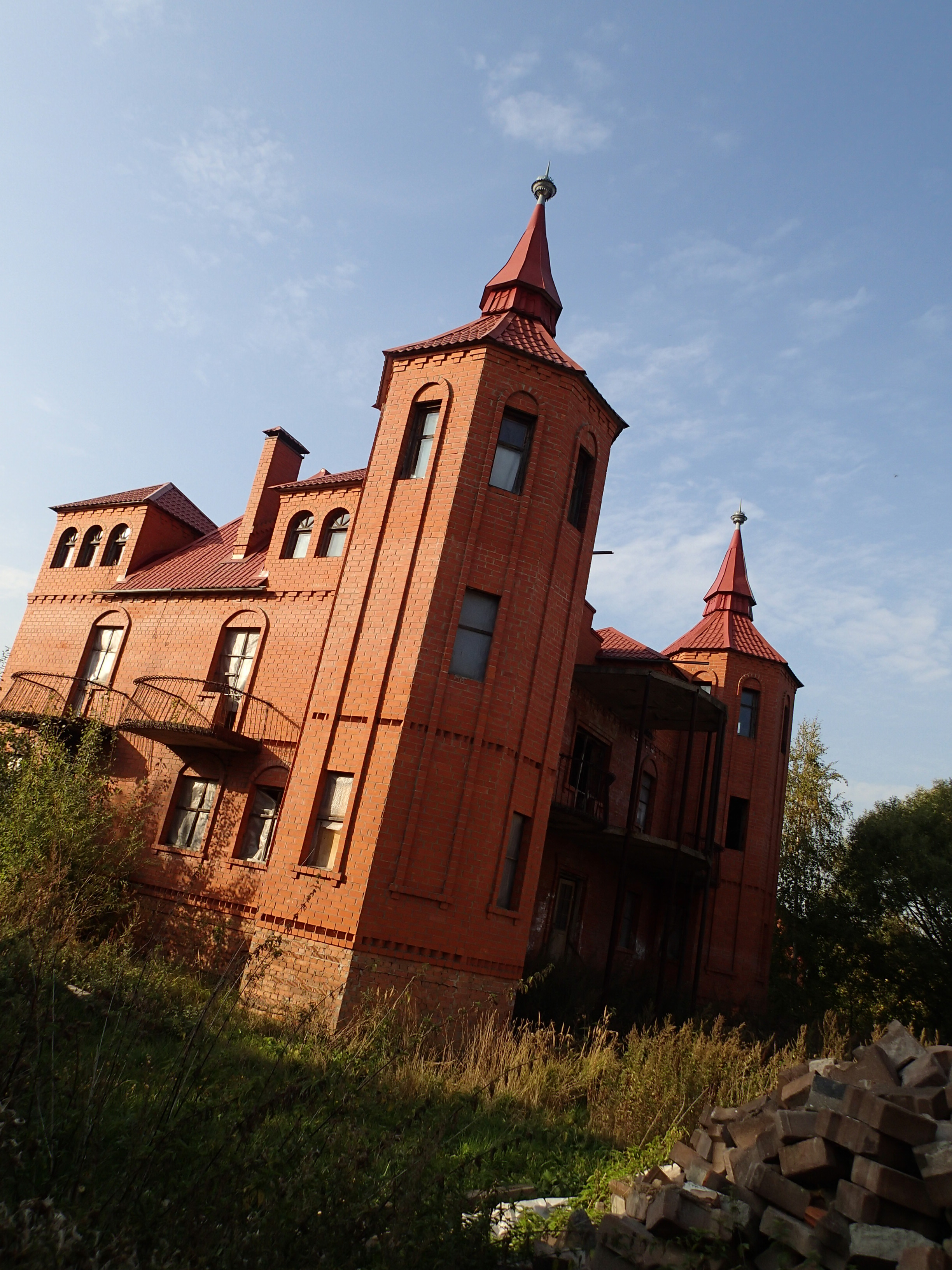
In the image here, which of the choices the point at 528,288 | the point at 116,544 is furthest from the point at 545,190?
the point at 116,544

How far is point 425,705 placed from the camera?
1370cm

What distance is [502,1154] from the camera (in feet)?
26.2

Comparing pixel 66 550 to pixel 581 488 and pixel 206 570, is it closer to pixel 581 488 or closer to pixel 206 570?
pixel 206 570

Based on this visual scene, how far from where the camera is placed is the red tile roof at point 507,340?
1595 centimetres

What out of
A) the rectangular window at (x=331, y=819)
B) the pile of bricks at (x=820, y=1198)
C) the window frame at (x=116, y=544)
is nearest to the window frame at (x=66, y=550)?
the window frame at (x=116, y=544)

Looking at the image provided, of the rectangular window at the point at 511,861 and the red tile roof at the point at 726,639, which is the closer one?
the rectangular window at the point at 511,861

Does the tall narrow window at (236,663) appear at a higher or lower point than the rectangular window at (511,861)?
higher

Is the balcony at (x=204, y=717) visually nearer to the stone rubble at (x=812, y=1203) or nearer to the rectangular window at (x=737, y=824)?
the stone rubble at (x=812, y=1203)

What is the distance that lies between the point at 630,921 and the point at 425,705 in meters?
12.0

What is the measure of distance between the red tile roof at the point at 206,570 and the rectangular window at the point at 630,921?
39.5 feet


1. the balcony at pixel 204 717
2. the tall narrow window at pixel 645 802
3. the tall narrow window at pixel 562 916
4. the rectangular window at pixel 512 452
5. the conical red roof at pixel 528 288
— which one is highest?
the conical red roof at pixel 528 288

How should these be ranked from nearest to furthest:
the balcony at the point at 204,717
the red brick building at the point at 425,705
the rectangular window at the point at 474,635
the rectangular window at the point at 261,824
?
the red brick building at the point at 425,705
the rectangular window at the point at 474,635
the rectangular window at the point at 261,824
the balcony at the point at 204,717

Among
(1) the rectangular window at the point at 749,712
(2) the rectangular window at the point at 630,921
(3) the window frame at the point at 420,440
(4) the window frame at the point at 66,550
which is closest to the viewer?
(3) the window frame at the point at 420,440

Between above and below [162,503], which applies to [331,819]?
below
